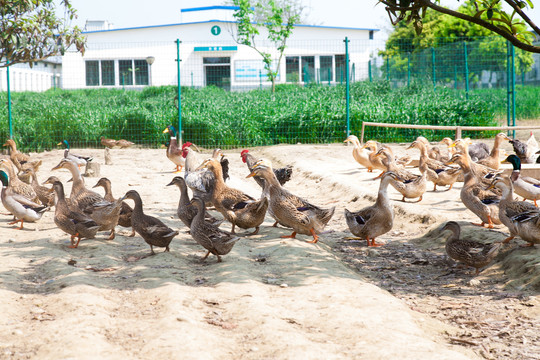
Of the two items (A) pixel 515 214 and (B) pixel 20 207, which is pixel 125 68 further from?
(A) pixel 515 214

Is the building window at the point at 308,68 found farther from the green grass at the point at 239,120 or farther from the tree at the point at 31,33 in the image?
the tree at the point at 31,33

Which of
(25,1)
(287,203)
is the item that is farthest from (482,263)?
(25,1)

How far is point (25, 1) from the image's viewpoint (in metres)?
10.3

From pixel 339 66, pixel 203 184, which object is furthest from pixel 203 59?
pixel 203 184

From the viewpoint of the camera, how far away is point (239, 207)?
8227 mm

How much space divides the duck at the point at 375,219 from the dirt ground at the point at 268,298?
0.25 metres

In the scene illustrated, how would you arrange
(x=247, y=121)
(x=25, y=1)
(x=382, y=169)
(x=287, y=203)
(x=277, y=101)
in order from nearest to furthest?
(x=287, y=203), (x=25, y=1), (x=382, y=169), (x=247, y=121), (x=277, y=101)

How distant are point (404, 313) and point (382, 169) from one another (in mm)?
8242

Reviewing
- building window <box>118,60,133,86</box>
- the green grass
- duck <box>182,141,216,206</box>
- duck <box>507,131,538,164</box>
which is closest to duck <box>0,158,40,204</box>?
duck <box>182,141,216,206</box>

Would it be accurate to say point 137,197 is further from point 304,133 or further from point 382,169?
point 304,133

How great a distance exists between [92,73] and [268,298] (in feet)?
115

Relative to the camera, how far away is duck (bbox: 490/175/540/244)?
6.80 meters

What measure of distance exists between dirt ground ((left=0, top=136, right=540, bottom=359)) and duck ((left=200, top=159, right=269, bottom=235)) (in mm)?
269

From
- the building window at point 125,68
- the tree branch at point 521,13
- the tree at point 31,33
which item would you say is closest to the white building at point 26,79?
the building window at point 125,68
